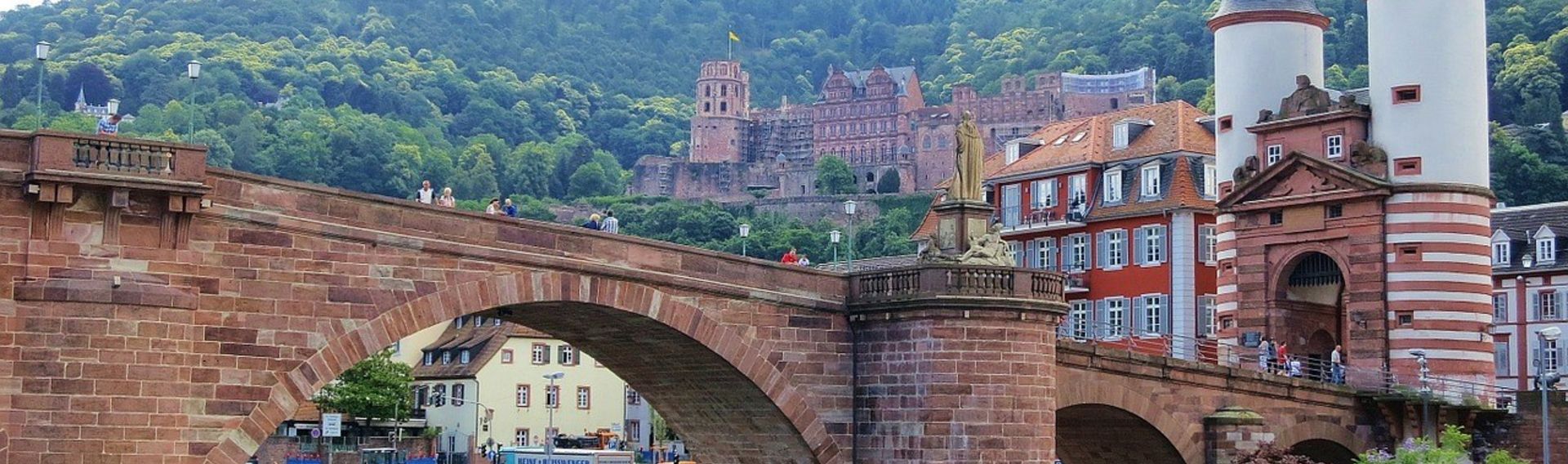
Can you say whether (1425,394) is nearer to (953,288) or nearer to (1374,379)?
(1374,379)

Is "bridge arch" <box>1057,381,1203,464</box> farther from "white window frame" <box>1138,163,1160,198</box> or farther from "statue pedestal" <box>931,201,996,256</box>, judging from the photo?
"white window frame" <box>1138,163,1160,198</box>

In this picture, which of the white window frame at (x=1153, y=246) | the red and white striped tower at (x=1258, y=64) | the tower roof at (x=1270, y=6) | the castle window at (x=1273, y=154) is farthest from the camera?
the white window frame at (x=1153, y=246)

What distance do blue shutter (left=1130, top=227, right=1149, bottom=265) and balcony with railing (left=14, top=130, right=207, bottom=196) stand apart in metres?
40.6

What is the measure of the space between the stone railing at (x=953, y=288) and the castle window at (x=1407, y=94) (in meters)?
16.4

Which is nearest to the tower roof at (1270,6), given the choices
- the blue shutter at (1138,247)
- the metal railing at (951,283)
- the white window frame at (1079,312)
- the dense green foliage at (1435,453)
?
the blue shutter at (1138,247)

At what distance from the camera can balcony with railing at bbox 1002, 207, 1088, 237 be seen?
228ft

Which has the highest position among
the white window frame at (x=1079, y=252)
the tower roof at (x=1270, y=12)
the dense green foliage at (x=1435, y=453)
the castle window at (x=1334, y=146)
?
the tower roof at (x=1270, y=12)

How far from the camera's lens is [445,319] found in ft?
112

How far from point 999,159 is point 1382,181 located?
27.5 metres

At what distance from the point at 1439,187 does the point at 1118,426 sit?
35.1 ft

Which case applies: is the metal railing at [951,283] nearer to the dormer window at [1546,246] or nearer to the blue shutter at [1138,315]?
the blue shutter at [1138,315]

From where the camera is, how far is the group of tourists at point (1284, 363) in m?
52.0

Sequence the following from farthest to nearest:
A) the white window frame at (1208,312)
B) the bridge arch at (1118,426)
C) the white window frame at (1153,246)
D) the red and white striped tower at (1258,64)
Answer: the white window frame at (1153,246) < the white window frame at (1208,312) < the red and white striped tower at (1258,64) < the bridge arch at (1118,426)

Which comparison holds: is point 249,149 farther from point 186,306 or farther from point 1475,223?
point 186,306
